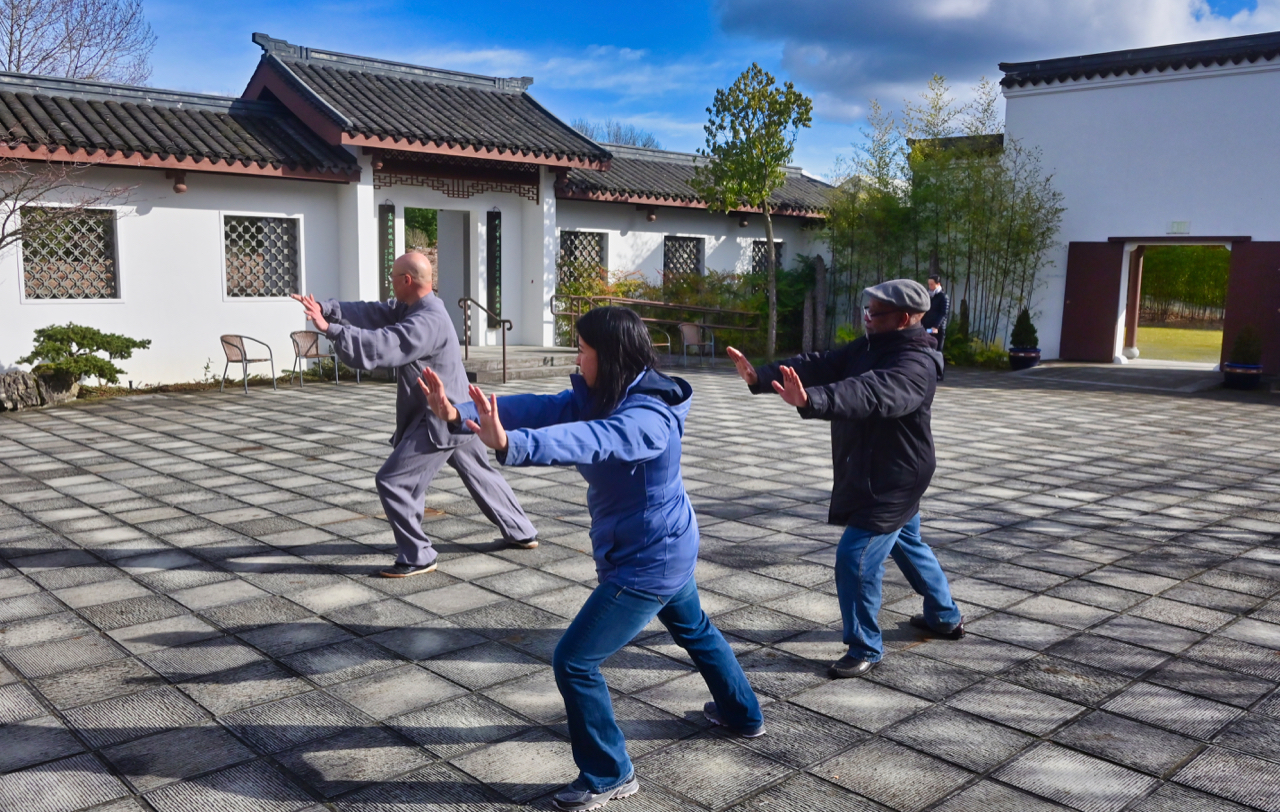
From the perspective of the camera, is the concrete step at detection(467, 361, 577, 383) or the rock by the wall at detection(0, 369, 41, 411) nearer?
the rock by the wall at detection(0, 369, 41, 411)

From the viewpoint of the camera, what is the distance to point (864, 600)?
12.3ft

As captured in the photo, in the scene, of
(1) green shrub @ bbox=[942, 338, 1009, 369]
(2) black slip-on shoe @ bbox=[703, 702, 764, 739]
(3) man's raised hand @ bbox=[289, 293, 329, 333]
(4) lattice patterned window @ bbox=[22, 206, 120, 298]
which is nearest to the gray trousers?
(3) man's raised hand @ bbox=[289, 293, 329, 333]

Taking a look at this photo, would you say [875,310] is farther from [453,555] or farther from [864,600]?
[453,555]

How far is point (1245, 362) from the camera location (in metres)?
14.2

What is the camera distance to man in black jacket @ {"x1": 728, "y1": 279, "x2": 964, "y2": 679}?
3586 mm

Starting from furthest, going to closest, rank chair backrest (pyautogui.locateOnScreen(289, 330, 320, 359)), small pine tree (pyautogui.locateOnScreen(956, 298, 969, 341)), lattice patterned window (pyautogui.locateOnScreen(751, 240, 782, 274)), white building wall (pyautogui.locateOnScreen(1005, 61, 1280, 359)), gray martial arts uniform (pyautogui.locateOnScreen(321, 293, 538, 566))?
lattice patterned window (pyautogui.locateOnScreen(751, 240, 782, 274)), small pine tree (pyautogui.locateOnScreen(956, 298, 969, 341)), white building wall (pyautogui.locateOnScreen(1005, 61, 1280, 359)), chair backrest (pyautogui.locateOnScreen(289, 330, 320, 359)), gray martial arts uniform (pyautogui.locateOnScreen(321, 293, 538, 566))

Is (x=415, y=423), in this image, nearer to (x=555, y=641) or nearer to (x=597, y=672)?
(x=555, y=641)

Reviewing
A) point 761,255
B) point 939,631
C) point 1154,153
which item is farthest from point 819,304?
point 939,631

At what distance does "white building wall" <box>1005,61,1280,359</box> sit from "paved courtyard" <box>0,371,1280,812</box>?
9826 millimetres

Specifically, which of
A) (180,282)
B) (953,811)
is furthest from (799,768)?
(180,282)

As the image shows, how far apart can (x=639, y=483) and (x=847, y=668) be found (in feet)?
4.90

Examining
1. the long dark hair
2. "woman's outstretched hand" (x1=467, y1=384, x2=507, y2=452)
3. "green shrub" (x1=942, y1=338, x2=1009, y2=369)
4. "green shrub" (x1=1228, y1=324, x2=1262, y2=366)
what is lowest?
"green shrub" (x1=942, y1=338, x2=1009, y2=369)

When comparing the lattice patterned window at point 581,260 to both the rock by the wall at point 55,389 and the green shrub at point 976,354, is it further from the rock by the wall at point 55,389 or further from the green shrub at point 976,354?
the rock by the wall at point 55,389

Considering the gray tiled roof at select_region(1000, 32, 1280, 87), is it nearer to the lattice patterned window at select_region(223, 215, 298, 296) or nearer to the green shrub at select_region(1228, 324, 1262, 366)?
the green shrub at select_region(1228, 324, 1262, 366)
